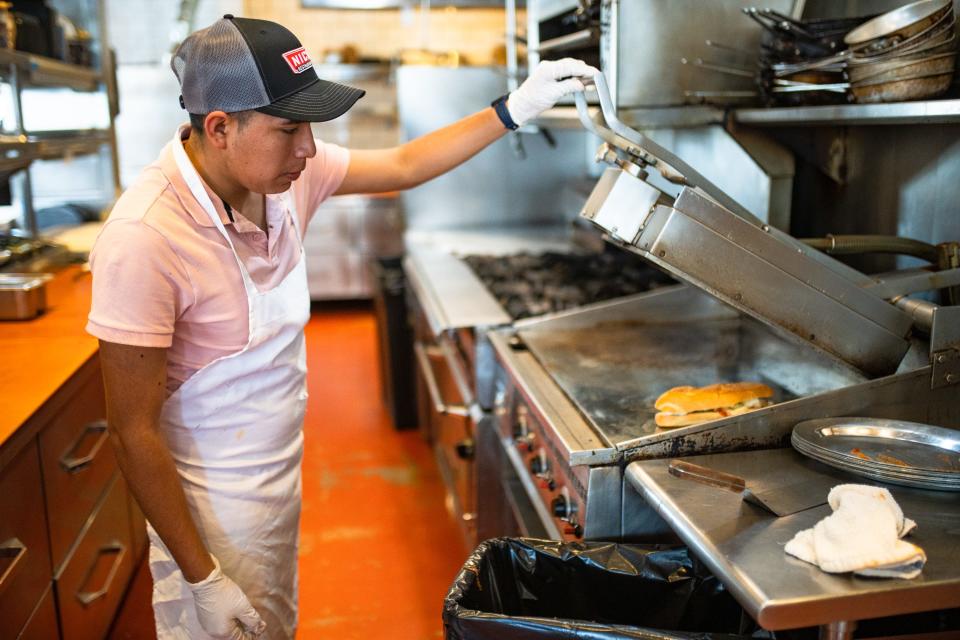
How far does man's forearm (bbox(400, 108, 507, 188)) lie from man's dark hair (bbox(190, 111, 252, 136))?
0.61 m

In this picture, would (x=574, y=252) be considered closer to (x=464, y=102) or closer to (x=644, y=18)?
(x=464, y=102)

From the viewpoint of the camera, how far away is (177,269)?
1460 millimetres

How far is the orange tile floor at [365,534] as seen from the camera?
2.73m

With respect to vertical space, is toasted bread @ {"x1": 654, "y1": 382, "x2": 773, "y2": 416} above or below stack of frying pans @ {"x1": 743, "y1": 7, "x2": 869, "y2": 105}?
below

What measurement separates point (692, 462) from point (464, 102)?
132 inches

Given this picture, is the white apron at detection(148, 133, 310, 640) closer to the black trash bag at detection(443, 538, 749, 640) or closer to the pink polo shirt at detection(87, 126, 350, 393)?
the pink polo shirt at detection(87, 126, 350, 393)

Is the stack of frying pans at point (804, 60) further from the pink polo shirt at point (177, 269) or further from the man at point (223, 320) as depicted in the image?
the pink polo shirt at point (177, 269)

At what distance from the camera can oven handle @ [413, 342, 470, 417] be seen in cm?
276

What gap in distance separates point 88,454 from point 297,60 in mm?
1393

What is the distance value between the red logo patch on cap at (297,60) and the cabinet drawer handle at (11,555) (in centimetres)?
113

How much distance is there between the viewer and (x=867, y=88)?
1.70 metres

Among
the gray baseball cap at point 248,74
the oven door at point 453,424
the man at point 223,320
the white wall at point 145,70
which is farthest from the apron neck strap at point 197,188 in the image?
the white wall at point 145,70

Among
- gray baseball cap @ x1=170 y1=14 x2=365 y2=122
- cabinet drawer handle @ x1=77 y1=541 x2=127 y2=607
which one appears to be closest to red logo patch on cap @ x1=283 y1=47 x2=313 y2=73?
gray baseball cap @ x1=170 y1=14 x2=365 y2=122

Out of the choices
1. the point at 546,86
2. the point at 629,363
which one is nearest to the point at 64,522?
the point at 629,363
